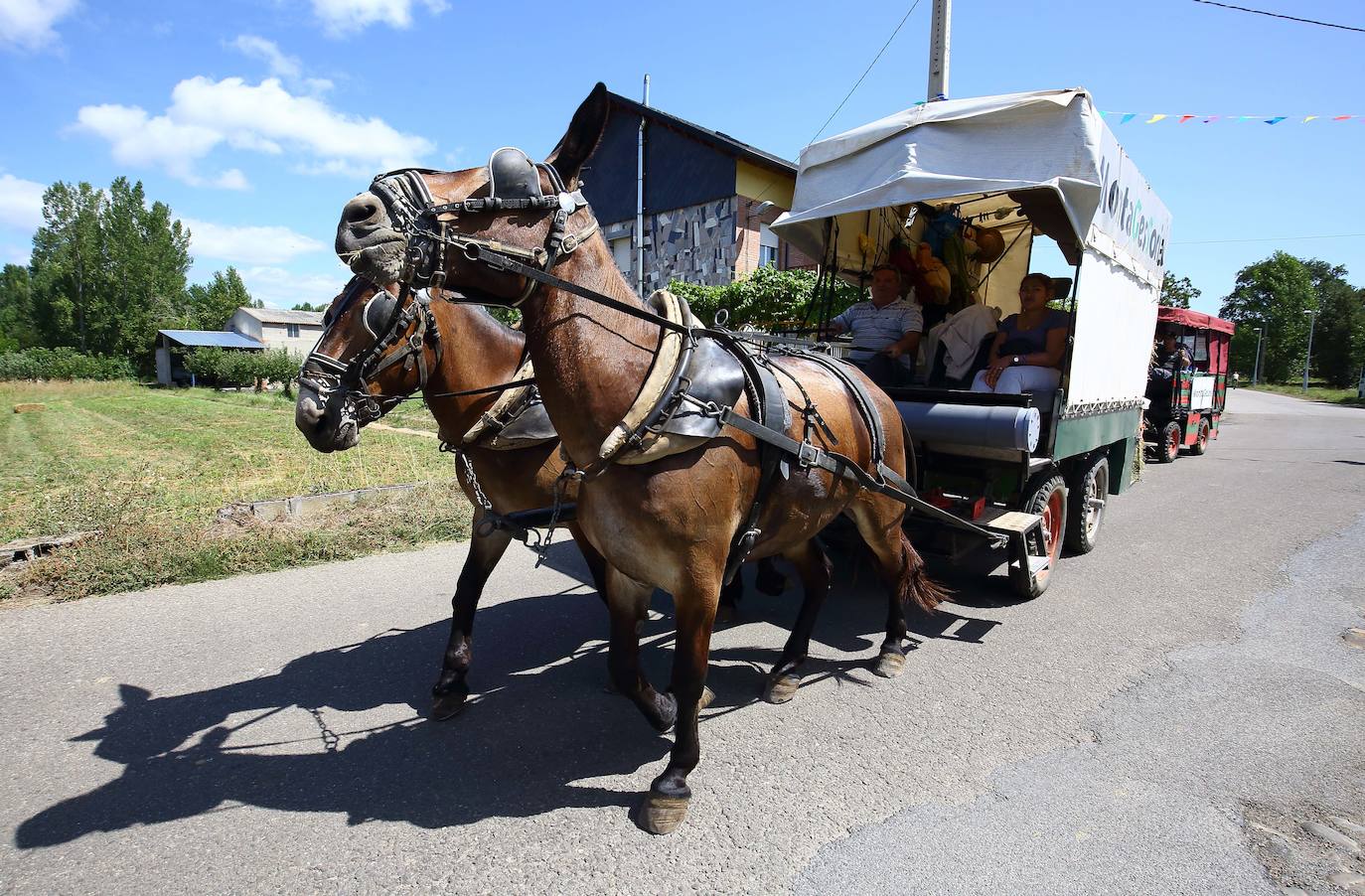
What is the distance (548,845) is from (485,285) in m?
1.92

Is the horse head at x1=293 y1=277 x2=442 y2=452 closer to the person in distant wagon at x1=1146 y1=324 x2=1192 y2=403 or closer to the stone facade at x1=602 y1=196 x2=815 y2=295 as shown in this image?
the stone facade at x1=602 y1=196 x2=815 y2=295

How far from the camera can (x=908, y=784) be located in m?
2.71

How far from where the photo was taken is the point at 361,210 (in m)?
1.87

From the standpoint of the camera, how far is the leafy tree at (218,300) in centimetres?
5706

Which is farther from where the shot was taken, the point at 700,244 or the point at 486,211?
the point at 700,244

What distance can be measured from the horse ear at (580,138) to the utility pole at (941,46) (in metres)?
6.59

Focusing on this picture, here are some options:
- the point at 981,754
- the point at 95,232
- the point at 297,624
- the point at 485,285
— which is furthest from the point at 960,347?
the point at 95,232

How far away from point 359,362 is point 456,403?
1.65 ft

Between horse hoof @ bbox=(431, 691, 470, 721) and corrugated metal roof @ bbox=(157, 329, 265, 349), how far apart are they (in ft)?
154

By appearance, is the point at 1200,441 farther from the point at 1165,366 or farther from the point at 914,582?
the point at 914,582

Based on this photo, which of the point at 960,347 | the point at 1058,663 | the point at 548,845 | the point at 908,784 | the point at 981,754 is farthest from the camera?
the point at 960,347

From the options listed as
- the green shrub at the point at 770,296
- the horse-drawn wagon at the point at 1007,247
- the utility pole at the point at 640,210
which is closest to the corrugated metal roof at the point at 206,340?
the utility pole at the point at 640,210

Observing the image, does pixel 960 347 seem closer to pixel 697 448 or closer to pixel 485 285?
pixel 697 448

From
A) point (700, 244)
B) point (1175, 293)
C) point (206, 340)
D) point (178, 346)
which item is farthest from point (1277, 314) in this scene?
point (178, 346)
